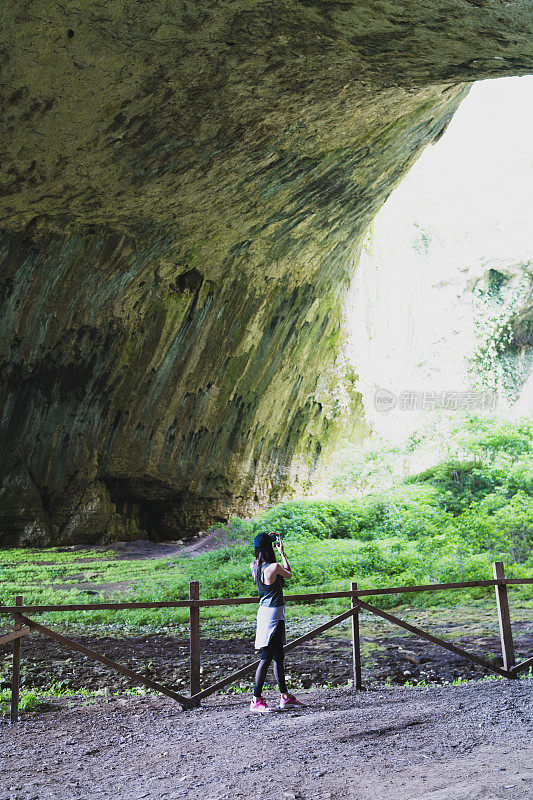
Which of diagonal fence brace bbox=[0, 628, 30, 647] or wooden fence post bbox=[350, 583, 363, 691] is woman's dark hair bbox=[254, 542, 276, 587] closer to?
wooden fence post bbox=[350, 583, 363, 691]

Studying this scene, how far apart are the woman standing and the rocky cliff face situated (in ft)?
17.0

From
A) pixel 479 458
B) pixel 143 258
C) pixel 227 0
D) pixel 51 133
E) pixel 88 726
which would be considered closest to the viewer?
pixel 88 726

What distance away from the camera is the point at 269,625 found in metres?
5.14

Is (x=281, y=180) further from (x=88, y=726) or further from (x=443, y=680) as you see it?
(x=88, y=726)

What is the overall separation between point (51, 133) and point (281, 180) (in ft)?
15.2

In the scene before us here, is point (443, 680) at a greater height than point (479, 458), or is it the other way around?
point (479, 458)

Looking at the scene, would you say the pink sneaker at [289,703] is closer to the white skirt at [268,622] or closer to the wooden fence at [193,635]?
the wooden fence at [193,635]

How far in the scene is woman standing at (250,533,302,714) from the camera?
16.8 feet

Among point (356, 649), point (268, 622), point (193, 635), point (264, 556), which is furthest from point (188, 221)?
point (268, 622)

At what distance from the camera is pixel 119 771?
3920 millimetres

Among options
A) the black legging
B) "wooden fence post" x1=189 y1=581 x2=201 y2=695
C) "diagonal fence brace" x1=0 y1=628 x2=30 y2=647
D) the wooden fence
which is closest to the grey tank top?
the black legging

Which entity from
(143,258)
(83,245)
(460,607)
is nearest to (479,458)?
(460,607)

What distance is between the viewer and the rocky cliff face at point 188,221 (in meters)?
7.07

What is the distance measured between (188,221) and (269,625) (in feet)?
29.6
